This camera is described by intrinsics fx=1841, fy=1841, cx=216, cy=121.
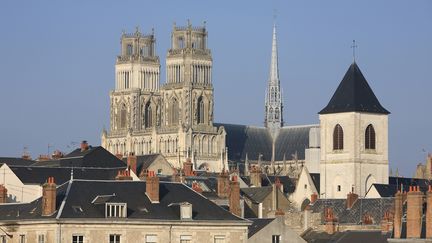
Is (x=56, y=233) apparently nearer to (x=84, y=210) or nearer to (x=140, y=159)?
(x=84, y=210)

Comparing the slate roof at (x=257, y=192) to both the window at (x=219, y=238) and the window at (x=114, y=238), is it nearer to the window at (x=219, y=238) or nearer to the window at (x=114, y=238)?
the window at (x=219, y=238)

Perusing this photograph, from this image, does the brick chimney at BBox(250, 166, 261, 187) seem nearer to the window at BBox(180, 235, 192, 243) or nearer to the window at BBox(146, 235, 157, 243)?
the window at BBox(180, 235, 192, 243)

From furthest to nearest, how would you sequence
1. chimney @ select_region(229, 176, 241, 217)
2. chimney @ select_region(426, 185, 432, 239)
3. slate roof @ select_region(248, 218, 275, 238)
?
chimney @ select_region(229, 176, 241, 217) < slate roof @ select_region(248, 218, 275, 238) < chimney @ select_region(426, 185, 432, 239)

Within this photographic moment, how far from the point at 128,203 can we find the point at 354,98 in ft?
226

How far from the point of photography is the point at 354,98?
145250mm

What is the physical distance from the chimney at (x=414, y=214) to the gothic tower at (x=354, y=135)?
64.6 m

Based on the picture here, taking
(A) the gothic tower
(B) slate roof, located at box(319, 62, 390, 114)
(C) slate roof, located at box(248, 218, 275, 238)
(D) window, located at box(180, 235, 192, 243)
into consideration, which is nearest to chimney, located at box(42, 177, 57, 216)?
→ (D) window, located at box(180, 235, 192, 243)

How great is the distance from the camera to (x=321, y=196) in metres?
138

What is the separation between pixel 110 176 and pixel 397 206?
22103mm

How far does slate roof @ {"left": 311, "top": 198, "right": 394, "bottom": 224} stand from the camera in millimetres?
103500

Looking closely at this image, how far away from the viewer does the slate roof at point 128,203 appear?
7688cm

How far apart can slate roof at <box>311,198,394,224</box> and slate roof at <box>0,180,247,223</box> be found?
75.3 feet

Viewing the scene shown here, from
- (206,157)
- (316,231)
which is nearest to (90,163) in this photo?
(316,231)

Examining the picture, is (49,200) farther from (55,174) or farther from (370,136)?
(370,136)
